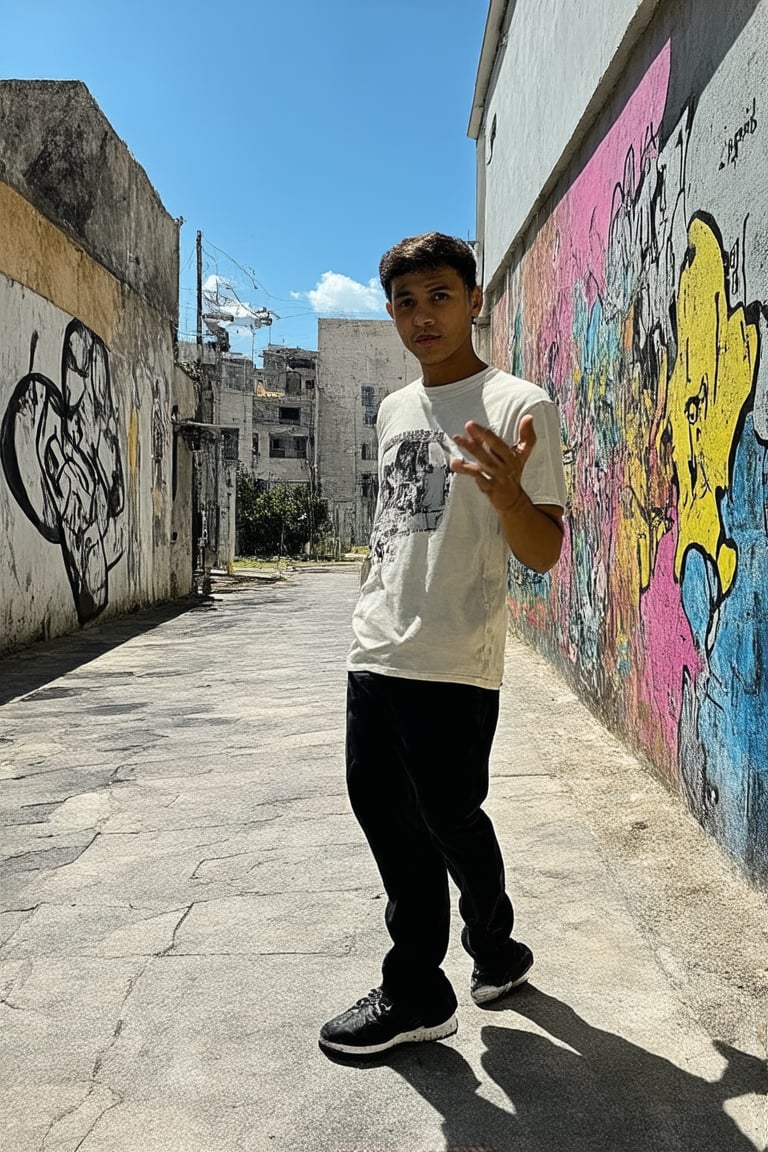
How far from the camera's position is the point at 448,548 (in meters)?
2.26

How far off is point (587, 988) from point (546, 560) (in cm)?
117

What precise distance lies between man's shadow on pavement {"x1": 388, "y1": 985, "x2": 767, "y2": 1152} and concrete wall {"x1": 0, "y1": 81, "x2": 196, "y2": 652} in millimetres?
7371

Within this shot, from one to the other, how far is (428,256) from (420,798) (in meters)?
1.21

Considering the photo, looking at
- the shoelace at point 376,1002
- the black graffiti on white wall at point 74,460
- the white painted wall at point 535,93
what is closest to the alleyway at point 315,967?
the shoelace at point 376,1002

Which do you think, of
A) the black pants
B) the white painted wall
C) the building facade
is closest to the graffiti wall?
the white painted wall

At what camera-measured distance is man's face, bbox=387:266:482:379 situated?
2320 mm

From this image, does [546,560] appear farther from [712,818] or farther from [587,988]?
[712,818]

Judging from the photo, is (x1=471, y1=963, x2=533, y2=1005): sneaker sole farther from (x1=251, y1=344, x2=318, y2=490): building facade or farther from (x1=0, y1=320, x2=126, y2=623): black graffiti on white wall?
(x1=251, y1=344, x2=318, y2=490): building facade

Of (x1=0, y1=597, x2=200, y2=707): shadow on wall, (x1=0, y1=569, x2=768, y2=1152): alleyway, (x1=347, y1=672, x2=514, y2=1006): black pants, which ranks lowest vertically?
(x1=0, y1=597, x2=200, y2=707): shadow on wall

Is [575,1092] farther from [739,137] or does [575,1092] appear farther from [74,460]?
[74,460]

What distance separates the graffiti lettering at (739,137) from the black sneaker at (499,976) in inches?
103

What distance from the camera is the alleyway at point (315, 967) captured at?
2.04 metres

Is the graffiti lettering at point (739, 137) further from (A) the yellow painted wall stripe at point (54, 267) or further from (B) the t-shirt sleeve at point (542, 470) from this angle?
(A) the yellow painted wall stripe at point (54, 267)

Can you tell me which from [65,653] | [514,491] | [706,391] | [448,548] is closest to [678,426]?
[706,391]
